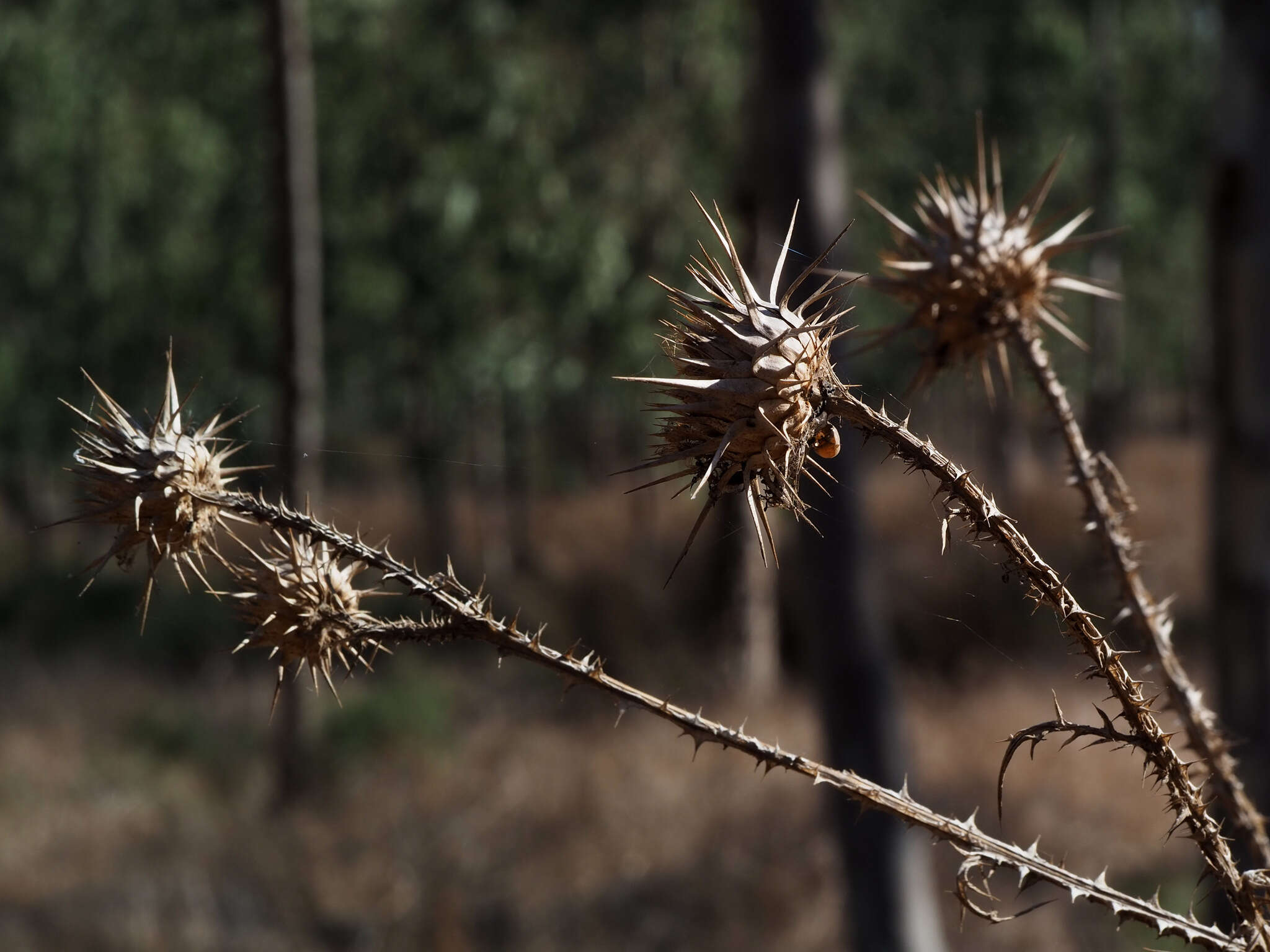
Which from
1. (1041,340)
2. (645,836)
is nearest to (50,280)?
(645,836)

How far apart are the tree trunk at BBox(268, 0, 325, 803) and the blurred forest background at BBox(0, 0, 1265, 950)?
0.05 meters

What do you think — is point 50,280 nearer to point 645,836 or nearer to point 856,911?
point 645,836

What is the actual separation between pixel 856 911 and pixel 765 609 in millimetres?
6033

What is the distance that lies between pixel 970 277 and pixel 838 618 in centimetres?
327

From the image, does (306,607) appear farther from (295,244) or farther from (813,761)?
(295,244)

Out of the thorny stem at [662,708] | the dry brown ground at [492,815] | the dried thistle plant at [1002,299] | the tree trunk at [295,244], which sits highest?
the tree trunk at [295,244]

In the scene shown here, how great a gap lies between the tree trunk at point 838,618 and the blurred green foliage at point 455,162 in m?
2.36

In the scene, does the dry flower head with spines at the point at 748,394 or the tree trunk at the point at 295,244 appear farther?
the tree trunk at the point at 295,244

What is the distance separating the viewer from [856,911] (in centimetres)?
430

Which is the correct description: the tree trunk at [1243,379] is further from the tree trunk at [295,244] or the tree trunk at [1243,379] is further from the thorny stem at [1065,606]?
the tree trunk at [295,244]

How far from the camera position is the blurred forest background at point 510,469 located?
20.9ft

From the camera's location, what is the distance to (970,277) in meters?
1.09

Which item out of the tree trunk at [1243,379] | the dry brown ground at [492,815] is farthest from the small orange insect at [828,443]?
the dry brown ground at [492,815]

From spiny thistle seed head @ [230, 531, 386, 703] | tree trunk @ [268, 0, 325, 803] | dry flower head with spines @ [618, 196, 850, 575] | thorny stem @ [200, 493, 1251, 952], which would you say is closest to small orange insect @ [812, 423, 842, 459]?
dry flower head with spines @ [618, 196, 850, 575]
